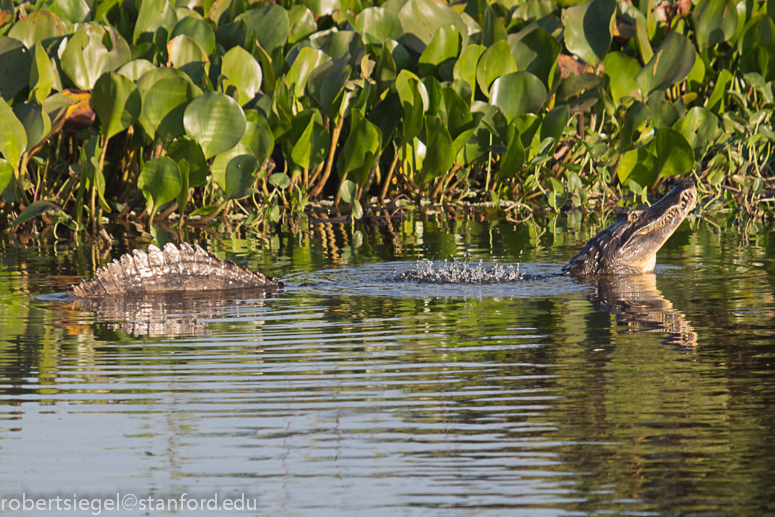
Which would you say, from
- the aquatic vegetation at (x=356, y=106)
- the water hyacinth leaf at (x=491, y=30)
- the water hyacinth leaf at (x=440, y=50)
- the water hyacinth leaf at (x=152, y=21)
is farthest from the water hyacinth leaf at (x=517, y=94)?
the water hyacinth leaf at (x=152, y=21)

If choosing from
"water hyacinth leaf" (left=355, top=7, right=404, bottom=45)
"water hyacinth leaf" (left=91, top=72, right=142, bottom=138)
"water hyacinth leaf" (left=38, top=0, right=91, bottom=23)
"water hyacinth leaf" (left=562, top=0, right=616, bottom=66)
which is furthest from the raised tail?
"water hyacinth leaf" (left=562, top=0, right=616, bottom=66)

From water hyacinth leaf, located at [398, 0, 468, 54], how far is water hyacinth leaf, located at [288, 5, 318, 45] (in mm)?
1061

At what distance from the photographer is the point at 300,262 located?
8477 mm

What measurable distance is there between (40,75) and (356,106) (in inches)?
136

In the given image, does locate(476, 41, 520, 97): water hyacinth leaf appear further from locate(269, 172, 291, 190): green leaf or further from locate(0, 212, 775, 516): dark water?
locate(0, 212, 775, 516): dark water

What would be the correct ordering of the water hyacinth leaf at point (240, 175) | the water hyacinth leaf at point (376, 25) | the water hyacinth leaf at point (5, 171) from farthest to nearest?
the water hyacinth leaf at point (376, 25) < the water hyacinth leaf at point (240, 175) < the water hyacinth leaf at point (5, 171)

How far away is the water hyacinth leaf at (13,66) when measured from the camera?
399 inches

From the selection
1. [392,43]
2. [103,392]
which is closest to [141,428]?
[103,392]

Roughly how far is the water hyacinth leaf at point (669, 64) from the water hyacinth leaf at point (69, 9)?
6.37 m

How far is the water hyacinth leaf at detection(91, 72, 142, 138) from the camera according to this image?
9.59 meters

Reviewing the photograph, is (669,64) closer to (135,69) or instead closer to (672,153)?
(672,153)

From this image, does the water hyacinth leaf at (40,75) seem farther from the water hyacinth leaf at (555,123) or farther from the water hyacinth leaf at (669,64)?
the water hyacinth leaf at (669,64)

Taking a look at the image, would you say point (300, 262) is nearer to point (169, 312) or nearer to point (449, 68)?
point (169, 312)

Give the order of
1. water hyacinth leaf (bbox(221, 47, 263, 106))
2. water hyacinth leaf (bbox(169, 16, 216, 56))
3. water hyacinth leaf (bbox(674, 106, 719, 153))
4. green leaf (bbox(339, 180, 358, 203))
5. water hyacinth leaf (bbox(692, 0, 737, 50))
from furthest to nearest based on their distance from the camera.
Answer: water hyacinth leaf (bbox(692, 0, 737, 50)), water hyacinth leaf (bbox(674, 106, 719, 153)), water hyacinth leaf (bbox(169, 16, 216, 56)), water hyacinth leaf (bbox(221, 47, 263, 106)), green leaf (bbox(339, 180, 358, 203))
